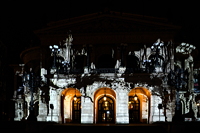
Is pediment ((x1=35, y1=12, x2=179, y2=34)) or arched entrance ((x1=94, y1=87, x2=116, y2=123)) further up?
pediment ((x1=35, y1=12, x2=179, y2=34))

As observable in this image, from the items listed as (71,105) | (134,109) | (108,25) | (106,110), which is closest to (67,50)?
(108,25)

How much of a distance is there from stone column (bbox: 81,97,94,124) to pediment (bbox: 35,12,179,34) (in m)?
9.58

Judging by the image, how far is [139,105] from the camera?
155ft

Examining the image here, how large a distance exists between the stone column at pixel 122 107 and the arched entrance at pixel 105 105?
6.12 ft

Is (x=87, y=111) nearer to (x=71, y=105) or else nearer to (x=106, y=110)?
(x=106, y=110)

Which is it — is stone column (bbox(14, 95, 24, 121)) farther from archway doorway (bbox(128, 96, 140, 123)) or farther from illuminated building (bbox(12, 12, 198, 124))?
archway doorway (bbox(128, 96, 140, 123))

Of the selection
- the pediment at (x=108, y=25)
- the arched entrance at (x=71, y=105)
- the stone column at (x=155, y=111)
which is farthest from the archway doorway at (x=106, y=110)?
the pediment at (x=108, y=25)

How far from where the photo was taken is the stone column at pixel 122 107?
43.1 metres

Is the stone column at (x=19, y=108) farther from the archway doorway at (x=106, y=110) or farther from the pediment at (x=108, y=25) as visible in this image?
the archway doorway at (x=106, y=110)

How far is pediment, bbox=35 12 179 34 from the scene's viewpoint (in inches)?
1789

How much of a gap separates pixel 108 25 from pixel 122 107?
1131 centimetres

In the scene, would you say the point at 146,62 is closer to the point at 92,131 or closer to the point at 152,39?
the point at 152,39

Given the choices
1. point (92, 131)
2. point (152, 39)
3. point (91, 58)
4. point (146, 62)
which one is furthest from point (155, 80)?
point (92, 131)

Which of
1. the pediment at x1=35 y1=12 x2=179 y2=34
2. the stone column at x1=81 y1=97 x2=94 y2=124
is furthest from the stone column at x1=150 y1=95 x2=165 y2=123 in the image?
the pediment at x1=35 y1=12 x2=179 y2=34
